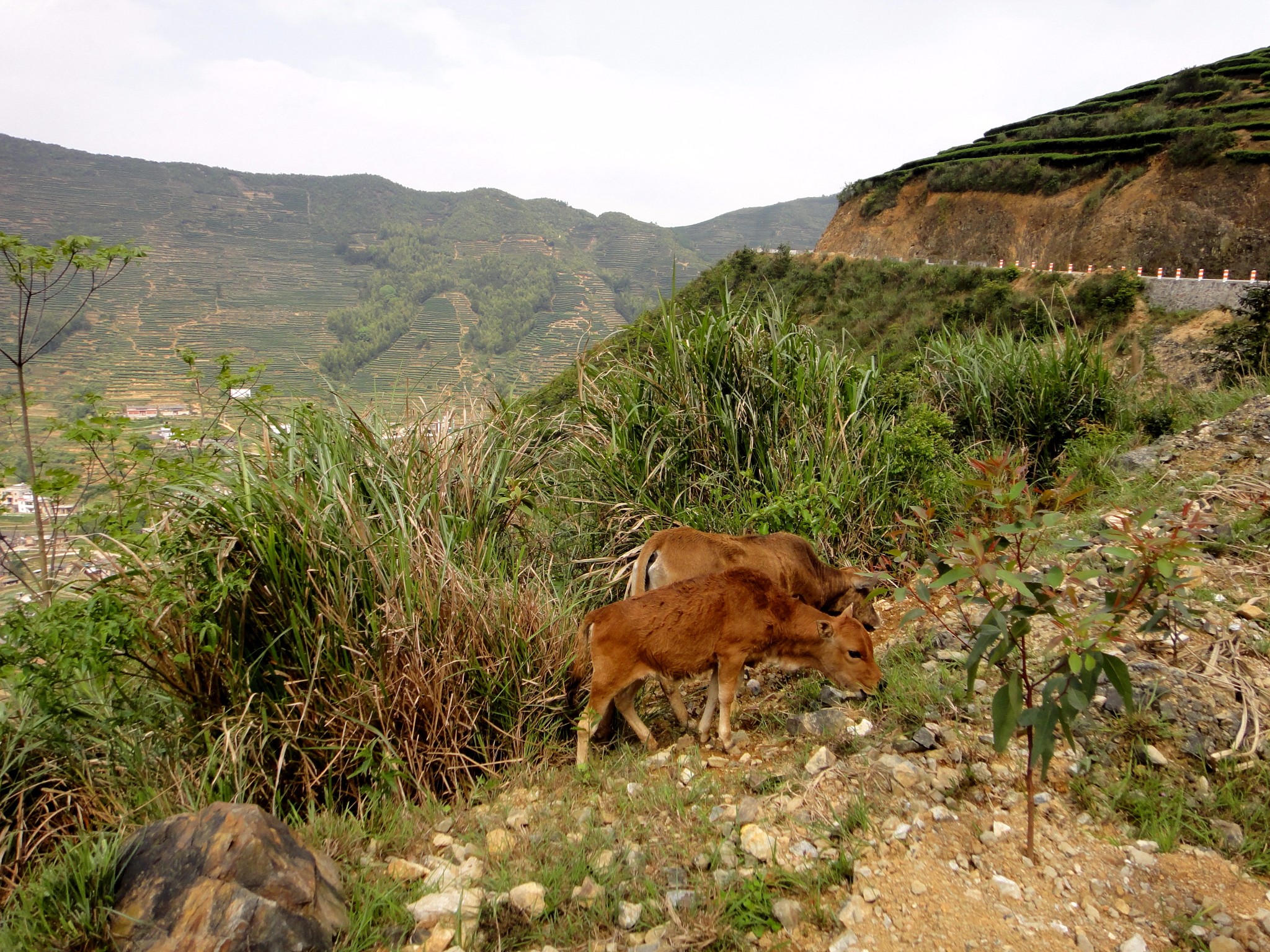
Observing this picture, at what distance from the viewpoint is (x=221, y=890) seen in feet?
7.72

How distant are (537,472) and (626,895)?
3318mm

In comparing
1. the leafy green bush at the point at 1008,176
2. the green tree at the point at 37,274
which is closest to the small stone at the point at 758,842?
the green tree at the point at 37,274

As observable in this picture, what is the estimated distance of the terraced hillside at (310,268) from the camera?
862 inches

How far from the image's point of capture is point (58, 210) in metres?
77.1

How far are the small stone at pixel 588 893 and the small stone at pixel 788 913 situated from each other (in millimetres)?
627

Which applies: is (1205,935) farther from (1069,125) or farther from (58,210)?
(58,210)

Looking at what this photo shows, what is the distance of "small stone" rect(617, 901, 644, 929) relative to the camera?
2.52 meters

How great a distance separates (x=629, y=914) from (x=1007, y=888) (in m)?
1.30

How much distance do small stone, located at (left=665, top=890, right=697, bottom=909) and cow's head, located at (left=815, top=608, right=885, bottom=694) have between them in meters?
1.75

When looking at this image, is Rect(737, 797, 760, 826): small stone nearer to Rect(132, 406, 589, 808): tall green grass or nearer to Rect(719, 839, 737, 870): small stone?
Rect(719, 839, 737, 870): small stone

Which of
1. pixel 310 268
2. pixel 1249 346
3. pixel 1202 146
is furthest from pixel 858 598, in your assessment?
pixel 310 268

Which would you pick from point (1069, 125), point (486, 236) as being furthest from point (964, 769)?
point (486, 236)

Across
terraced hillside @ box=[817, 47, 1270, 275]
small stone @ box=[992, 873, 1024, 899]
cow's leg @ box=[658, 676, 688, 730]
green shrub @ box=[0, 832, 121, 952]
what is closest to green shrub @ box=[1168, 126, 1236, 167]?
terraced hillside @ box=[817, 47, 1270, 275]

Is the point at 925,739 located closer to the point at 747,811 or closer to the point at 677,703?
the point at 747,811
